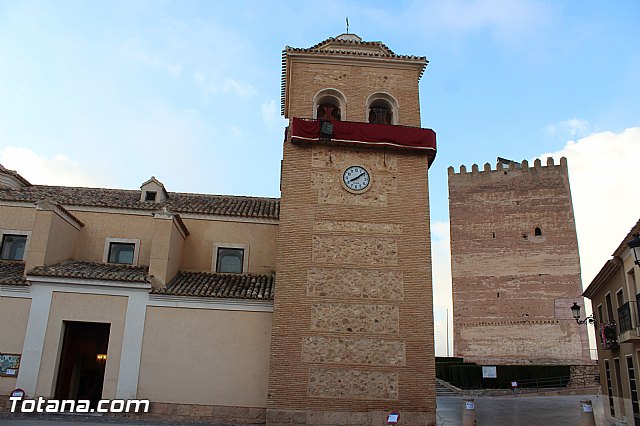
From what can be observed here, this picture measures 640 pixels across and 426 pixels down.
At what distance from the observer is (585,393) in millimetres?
26547

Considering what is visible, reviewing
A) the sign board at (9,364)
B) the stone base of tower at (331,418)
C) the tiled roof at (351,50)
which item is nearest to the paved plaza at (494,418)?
the sign board at (9,364)

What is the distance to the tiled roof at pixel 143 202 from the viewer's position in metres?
15.5

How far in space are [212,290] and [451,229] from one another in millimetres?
22968

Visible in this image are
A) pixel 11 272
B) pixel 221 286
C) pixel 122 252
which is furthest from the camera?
pixel 122 252

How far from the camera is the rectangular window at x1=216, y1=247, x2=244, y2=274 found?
50.5ft

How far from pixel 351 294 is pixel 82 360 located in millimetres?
7844

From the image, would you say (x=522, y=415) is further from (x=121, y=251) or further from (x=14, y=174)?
(x=14, y=174)

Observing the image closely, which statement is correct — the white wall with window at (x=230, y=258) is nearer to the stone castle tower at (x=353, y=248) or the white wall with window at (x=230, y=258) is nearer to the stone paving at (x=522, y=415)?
the stone castle tower at (x=353, y=248)

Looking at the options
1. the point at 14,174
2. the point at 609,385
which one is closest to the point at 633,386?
the point at 609,385

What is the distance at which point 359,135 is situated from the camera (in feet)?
44.5

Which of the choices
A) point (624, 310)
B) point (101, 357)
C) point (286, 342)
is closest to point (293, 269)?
point (286, 342)

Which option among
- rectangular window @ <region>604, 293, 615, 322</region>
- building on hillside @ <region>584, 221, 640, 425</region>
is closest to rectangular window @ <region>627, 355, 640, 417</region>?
building on hillside @ <region>584, 221, 640, 425</region>

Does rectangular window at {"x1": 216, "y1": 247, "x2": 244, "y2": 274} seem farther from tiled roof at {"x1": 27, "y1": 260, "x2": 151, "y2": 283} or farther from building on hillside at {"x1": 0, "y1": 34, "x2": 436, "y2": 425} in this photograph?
tiled roof at {"x1": 27, "y1": 260, "x2": 151, "y2": 283}

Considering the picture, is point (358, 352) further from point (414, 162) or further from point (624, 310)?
point (624, 310)
